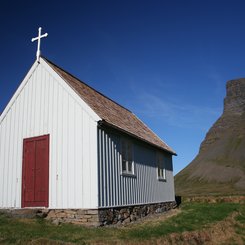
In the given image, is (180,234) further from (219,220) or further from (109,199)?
(219,220)

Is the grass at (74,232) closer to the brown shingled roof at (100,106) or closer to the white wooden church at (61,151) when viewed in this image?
the white wooden church at (61,151)

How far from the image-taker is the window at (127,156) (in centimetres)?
1440

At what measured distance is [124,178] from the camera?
14.0 metres

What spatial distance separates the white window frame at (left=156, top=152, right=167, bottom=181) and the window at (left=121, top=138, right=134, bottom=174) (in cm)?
424

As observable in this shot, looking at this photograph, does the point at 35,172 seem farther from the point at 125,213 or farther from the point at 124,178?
the point at 125,213

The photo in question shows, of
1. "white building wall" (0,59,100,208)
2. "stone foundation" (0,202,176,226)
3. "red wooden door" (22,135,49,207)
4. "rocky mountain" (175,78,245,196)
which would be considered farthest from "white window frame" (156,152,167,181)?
"rocky mountain" (175,78,245,196)

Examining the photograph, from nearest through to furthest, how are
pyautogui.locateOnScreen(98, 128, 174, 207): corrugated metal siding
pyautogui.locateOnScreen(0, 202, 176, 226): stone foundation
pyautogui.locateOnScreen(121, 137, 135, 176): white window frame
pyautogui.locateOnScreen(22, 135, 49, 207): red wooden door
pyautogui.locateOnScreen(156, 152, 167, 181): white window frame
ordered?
pyautogui.locateOnScreen(0, 202, 176, 226): stone foundation → pyautogui.locateOnScreen(98, 128, 174, 207): corrugated metal siding → pyautogui.locateOnScreen(22, 135, 49, 207): red wooden door → pyautogui.locateOnScreen(121, 137, 135, 176): white window frame → pyautogui.locateOnScreen(156, 152, 167, 181): white window frame

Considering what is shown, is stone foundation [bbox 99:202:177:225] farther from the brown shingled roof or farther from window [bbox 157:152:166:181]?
the brown shingled roof

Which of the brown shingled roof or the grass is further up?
the brown shingled roof

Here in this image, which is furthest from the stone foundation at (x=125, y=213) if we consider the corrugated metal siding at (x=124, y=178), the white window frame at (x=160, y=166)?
the white window frame at (x=160, y=166)

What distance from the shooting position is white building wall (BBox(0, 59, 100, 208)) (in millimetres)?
12078

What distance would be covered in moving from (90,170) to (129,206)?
3.29 m

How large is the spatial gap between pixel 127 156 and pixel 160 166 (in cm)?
542

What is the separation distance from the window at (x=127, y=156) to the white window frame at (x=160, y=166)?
424 centimetres
